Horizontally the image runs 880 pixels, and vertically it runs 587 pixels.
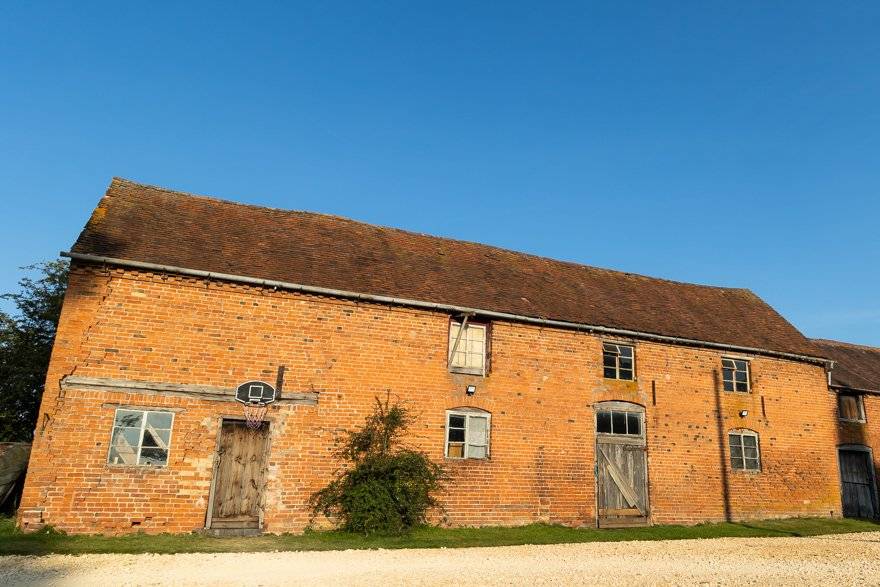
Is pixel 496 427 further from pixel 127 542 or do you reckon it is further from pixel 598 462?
pixel 127 542

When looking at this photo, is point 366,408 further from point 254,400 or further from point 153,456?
point 153,456

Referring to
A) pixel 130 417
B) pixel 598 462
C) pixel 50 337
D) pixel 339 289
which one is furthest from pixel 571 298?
pixel 50 337

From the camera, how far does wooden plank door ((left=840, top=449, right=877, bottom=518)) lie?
2083 cm

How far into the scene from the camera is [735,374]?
18.1m

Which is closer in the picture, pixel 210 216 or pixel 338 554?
pixel 338 554

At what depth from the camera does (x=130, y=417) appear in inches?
475

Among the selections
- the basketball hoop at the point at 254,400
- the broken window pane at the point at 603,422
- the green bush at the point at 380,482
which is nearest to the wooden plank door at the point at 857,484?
the broken window pane at the point at 603,422

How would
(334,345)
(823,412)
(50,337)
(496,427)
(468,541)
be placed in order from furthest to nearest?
(50,337)
(823,412)
(496,427)
(334,345)
(468,541)

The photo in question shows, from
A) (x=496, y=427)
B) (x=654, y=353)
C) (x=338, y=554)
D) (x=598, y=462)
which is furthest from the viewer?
(x=654, y=353)

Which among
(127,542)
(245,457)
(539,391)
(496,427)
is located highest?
(539,391)

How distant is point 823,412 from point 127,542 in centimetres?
2000

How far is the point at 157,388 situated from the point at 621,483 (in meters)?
11.8


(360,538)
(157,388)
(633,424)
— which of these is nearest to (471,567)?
(360,538)

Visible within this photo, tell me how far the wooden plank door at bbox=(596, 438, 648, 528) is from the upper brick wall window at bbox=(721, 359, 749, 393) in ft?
13.1
